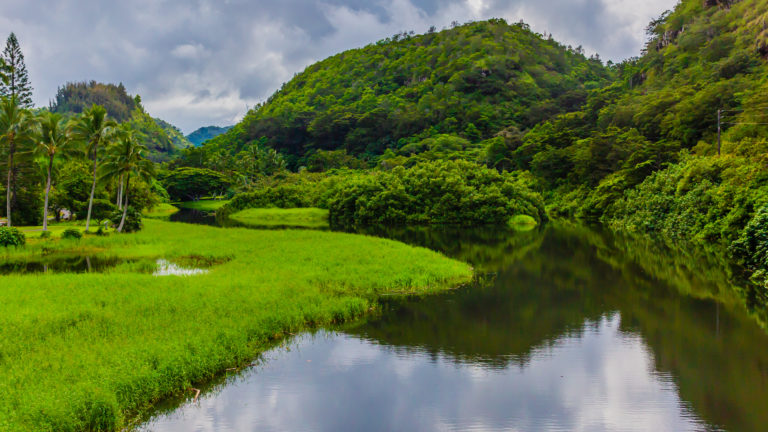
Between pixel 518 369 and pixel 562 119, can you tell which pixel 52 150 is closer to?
pixel 518 369

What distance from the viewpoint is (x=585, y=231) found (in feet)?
153

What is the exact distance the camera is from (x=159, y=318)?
1306 cm

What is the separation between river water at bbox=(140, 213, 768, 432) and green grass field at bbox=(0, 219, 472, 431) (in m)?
0.72

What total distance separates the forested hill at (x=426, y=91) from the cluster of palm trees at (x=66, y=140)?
72.8m

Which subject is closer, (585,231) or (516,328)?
(516,328)

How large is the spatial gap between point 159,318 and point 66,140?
96.8 feet

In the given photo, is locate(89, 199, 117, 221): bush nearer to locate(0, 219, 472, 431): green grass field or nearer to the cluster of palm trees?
the cluster of palm trees

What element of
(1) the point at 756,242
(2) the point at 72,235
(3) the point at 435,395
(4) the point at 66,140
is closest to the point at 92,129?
(4) the point at 66,140

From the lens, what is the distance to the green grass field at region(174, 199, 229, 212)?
91.8m

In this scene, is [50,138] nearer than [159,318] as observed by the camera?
No

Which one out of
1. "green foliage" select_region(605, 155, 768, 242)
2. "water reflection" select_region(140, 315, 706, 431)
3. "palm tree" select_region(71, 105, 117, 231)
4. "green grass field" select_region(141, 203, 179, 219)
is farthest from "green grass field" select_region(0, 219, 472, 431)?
"green grass field" select_region(141, 203, 179, 219)

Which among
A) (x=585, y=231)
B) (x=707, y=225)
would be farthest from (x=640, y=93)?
(x=707, y=225)

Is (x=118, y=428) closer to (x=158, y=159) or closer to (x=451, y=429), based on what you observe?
(x=451, y=429)

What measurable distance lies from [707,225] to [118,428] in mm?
36351
